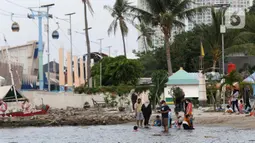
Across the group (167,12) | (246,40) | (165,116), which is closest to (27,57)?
(246,40)

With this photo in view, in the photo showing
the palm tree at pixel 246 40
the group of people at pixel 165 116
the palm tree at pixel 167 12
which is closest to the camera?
the group of people at pixel 165 116

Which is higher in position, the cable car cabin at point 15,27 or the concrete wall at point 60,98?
the cable car cabin at point 15,27

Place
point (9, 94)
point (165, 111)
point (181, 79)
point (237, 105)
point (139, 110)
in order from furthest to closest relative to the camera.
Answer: point (9, 94) → point (181, 79) → point (237, 105) → point (139, 110) → point (165, 111)

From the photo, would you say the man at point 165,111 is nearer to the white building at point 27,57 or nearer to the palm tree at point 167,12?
the palm tree at point 167,12

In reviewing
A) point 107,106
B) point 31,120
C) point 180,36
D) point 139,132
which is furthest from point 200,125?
point 180,36

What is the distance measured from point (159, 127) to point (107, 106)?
2056cm

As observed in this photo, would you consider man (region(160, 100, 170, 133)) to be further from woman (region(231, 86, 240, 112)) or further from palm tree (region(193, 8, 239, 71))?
palm tree (region(193, 8, 239, 71))

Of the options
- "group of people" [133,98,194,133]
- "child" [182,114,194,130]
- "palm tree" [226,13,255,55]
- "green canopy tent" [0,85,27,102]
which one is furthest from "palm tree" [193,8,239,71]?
"child" [182,114,194,130]

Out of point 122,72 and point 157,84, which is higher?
point 122,72

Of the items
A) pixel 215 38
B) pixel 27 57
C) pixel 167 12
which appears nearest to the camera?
pixel 167 12

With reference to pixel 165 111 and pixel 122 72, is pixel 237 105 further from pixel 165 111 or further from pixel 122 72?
pixel 122 72

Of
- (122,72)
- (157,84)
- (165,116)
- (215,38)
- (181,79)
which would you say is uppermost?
(215,38)

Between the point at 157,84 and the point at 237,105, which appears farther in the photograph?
the point at 157,84

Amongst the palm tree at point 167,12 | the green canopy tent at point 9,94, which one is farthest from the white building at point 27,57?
the palm tree at point 167,12
